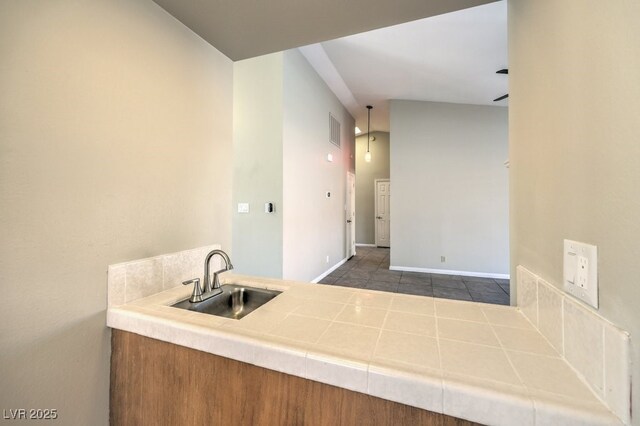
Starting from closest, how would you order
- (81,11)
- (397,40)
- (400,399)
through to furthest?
(400,399) < (81,11) < (397,40)

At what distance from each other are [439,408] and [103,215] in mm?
1333

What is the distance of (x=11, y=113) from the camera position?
2.58ft

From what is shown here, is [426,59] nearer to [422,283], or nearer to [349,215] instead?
[422,283]

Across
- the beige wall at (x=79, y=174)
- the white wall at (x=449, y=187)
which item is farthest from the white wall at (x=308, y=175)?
the beige wall at (x=79, y=174)

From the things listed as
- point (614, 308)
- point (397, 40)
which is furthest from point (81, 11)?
point (397, 40)

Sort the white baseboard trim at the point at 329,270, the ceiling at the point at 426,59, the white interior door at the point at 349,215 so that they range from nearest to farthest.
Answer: the ceiling at the point at 426,59, the white baseboard trim at the point at 329,270, the white interior door at the point at 349,215

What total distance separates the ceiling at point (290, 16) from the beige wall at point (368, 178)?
24.0 ft

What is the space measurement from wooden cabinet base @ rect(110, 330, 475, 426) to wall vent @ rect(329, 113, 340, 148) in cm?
454

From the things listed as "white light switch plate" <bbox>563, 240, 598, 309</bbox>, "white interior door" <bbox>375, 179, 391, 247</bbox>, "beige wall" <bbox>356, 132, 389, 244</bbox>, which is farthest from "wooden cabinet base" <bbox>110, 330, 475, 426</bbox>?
"beige wall" <bbox>356, 132, 389, 244</bbox>

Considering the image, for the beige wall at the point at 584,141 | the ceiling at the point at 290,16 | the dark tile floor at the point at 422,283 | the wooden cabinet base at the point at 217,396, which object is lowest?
the dark tile floor at the point at 422,283

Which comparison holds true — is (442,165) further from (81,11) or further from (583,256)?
(81,11)

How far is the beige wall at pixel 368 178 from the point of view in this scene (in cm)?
848

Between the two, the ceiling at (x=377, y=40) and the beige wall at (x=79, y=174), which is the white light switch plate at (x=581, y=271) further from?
the beige wall at (x=79, y=174)

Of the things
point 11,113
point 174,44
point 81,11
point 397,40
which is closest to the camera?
point 11,113
